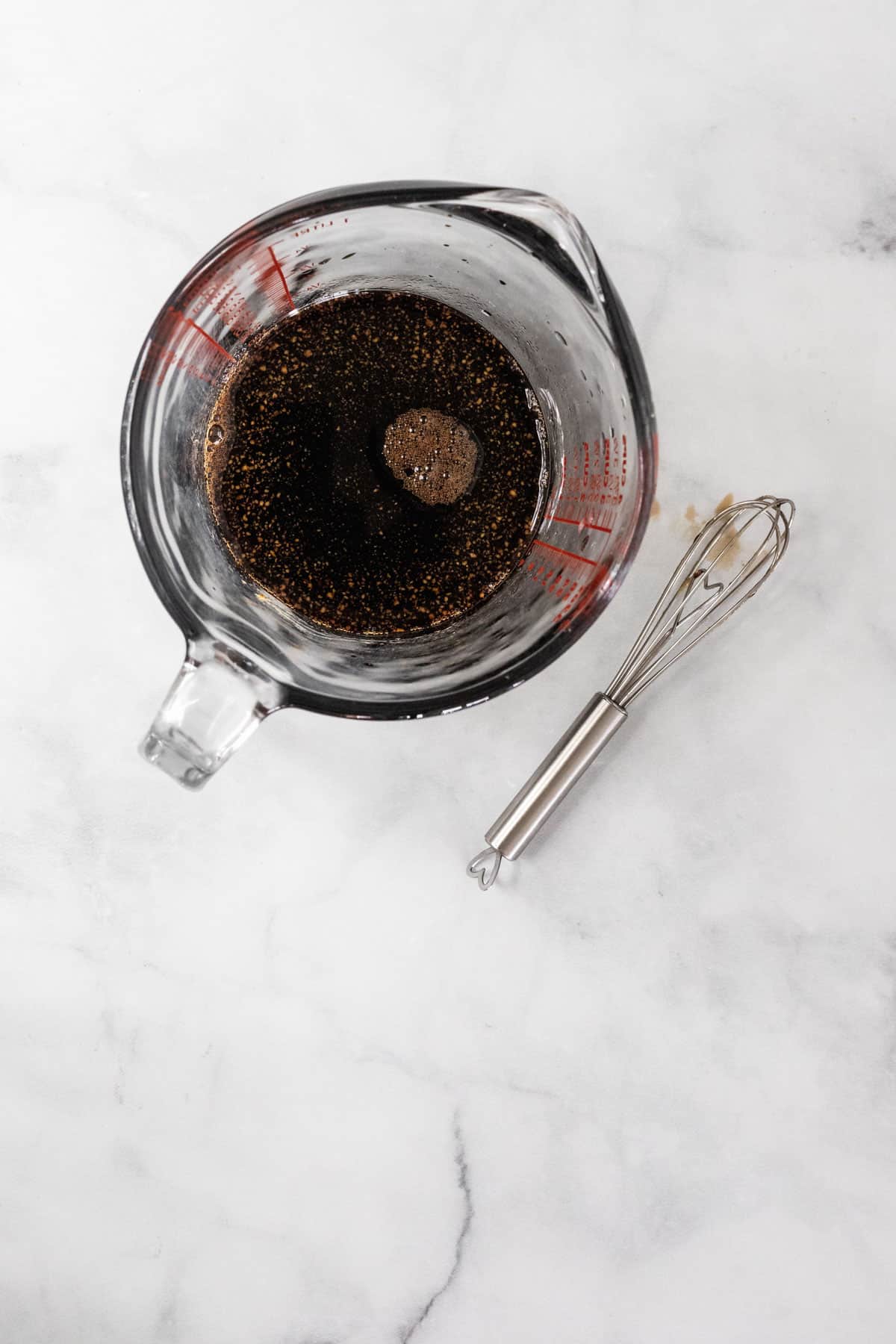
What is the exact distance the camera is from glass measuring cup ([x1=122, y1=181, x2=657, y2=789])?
583 mm

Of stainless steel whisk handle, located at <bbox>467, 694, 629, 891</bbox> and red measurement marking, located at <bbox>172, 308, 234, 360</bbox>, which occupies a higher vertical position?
red measurement marking, located at <bbox>172, 308, 234, 360</bbox>

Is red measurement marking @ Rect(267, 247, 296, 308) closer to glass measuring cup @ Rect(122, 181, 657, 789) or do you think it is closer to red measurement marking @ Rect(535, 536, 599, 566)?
glass measuring cup @ Rect(122, 181, 657, 789)

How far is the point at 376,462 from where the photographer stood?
28.1 inches

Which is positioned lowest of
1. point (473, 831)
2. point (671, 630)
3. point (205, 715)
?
point (473, 831)

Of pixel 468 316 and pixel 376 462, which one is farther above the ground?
pixel 468 316

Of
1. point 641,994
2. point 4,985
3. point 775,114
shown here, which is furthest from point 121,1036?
point 775,114

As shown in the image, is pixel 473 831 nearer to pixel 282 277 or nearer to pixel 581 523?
pixel 581 523

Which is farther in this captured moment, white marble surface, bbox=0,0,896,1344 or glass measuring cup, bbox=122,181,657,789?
white marble surface, bbox=0,0,896,1344

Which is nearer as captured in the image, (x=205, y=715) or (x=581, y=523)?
(x=205, y=715)

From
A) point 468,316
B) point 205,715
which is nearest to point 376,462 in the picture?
point 468,316

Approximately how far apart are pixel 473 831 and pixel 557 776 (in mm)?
92

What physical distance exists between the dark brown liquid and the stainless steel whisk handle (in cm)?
12

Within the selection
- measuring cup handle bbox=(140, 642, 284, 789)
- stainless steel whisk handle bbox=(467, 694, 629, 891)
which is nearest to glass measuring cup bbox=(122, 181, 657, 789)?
measuring cup handle bbox=(140, 642, 284, 789)

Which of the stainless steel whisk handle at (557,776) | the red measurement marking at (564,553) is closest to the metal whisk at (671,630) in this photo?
the stainless steel whisk handle at (557,776)
